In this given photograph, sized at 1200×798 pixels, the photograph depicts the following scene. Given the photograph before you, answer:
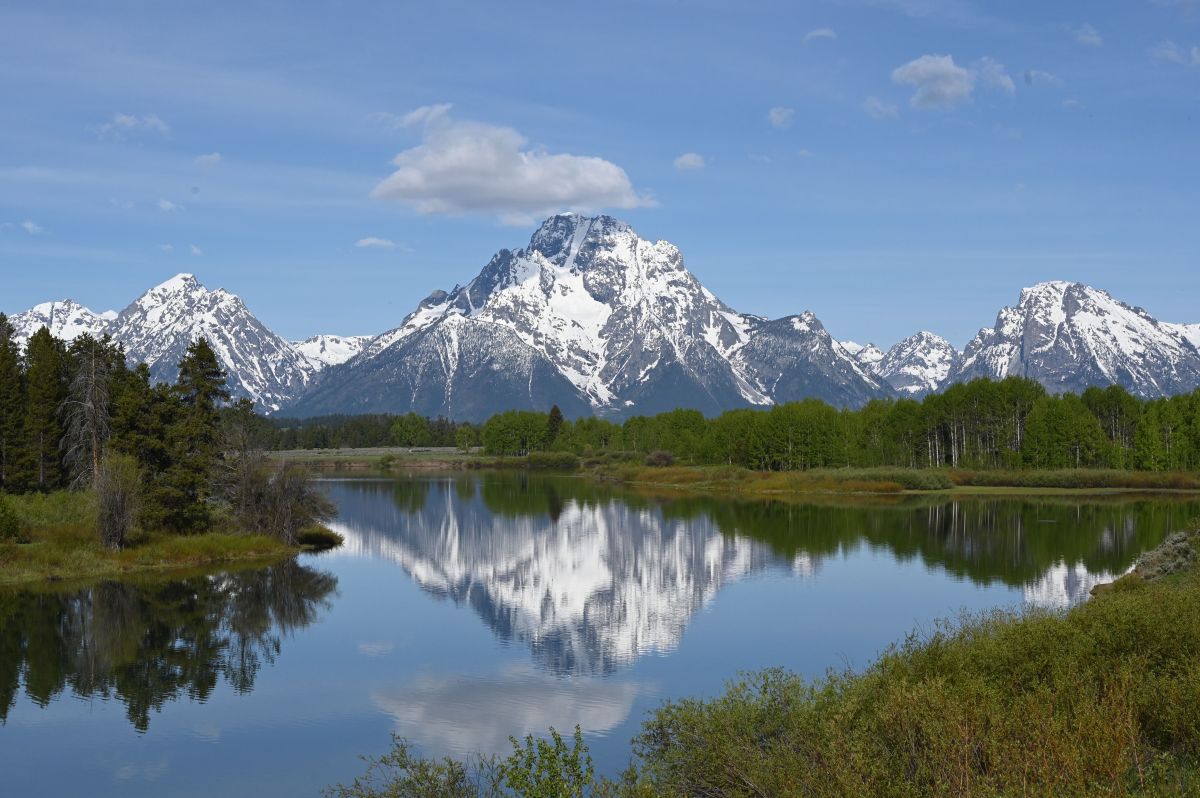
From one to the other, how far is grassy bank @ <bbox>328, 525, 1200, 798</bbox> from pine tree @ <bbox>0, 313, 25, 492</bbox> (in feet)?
208

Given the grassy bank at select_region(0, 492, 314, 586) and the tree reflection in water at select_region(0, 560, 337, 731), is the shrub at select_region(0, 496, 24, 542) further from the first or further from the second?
the tree reflection in water at select_region(0, 560, 337, 731)

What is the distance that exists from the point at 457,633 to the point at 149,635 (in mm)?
13833

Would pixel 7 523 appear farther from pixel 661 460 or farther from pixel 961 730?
pixel 661 460

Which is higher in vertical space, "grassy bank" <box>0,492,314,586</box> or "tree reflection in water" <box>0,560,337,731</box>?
"grassy bank" <box>0,492,314,586</box>

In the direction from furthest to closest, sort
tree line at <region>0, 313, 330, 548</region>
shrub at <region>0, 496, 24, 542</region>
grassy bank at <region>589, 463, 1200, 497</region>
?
1. grassy bank at <region>589, 463, 1200, 497</region>
2. tree line at <region>0, 313, 330, 548</region>
3. shrub at <region>0, 496, 24, 542</region>

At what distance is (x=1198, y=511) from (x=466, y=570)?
2679 inches

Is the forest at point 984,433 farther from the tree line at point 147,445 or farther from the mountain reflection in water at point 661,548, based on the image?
the tree line at point 147,445

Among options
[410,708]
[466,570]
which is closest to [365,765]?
[410,708]

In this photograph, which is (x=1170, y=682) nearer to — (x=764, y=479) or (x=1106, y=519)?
(x=1106, y=519)

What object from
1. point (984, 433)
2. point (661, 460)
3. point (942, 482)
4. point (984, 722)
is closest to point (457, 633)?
point (984, 722)

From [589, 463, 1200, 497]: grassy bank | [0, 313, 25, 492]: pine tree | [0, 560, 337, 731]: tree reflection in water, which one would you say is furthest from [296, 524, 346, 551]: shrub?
[589, 463, 1200, 497]: grassy bank

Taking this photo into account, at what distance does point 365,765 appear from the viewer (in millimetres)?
30188

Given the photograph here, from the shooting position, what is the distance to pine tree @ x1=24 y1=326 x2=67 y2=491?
264 feet

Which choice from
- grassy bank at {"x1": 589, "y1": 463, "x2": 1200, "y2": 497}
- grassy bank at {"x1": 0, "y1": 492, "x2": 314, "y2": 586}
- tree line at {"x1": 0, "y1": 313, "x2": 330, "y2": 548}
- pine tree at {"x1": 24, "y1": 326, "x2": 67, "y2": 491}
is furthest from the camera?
grassy bank at {"x1": 589, "y1": 463, "x2": 1200, "y2": 497}
